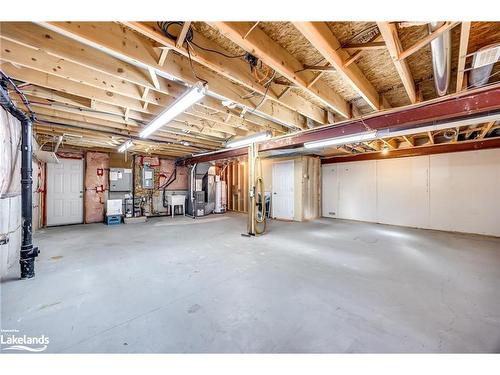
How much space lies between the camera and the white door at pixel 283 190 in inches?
277

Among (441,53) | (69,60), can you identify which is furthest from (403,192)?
(69,60)

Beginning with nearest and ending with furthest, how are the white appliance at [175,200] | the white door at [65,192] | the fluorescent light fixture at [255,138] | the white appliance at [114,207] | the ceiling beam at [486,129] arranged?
1. the ceiling beam at [486,129]
2. the fluorescent light fixture at [255,138]
3. the white door at [65,192]
4. the white appliance at [114,207]
5. the white appliance at [175,200]

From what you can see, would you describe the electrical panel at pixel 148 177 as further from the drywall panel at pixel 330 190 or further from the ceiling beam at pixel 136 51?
the drywall panel at pixel 330 190

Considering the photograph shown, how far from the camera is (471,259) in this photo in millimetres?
3318

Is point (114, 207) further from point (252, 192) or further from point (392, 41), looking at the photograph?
point (392, 41)

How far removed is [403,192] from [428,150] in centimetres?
130

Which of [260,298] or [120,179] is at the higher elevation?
[120,179]

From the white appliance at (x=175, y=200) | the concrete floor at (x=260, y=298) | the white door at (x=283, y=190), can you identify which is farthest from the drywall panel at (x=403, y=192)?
the white appliance at (x=175, y=200)

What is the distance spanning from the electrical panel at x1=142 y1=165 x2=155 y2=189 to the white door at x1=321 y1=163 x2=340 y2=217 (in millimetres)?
6564

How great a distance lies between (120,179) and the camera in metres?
7.00

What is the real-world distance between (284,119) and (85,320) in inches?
141

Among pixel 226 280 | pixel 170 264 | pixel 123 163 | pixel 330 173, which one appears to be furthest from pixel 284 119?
pixel 123 163

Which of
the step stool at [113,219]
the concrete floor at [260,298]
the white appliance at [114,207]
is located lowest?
the concrete floor at [260,298]

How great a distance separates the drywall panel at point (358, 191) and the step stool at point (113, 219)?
7523 millimetres
